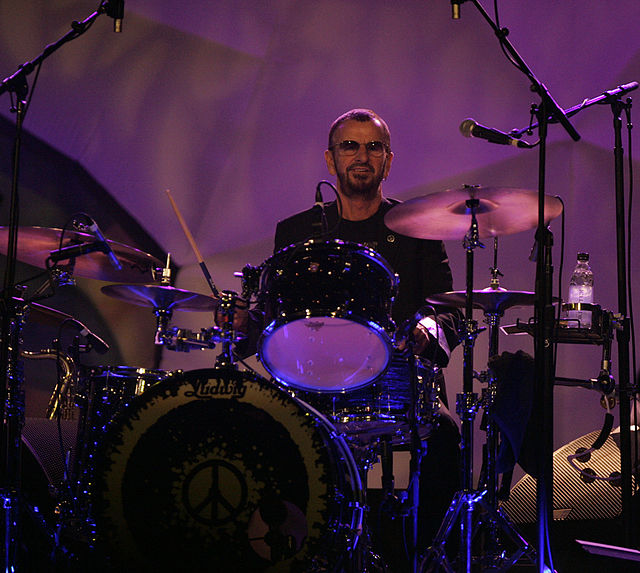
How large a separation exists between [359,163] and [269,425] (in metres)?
1.76

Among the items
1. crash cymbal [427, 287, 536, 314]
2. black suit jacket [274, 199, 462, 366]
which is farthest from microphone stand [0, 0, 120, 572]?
crash cymbal [427, 287, 536, 314]

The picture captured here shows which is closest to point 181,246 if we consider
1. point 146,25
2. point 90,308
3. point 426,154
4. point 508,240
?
point 90,308

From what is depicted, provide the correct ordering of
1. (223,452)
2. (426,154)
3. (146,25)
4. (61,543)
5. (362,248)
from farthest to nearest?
(426,154) → (146,25) → (61,543) → (362,248) → (223,452)

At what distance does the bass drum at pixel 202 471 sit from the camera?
2.03 metres

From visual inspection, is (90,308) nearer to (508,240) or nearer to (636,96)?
(508,240)

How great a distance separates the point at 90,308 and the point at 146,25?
1.71 metres

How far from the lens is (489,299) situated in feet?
9.71

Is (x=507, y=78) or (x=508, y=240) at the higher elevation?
(x=507, y=78)

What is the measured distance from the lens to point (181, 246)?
4863 millimetres

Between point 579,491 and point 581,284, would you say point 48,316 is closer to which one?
point 581,284

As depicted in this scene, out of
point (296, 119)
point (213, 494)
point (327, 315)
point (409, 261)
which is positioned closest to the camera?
point (213, 494)

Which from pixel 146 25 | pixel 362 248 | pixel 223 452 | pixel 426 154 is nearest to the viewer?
pixel 223 452

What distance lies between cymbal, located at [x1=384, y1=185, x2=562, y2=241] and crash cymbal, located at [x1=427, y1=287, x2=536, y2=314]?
23cm

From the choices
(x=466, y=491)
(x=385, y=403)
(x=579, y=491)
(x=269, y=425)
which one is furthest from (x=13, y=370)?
(x=579, y=491)
